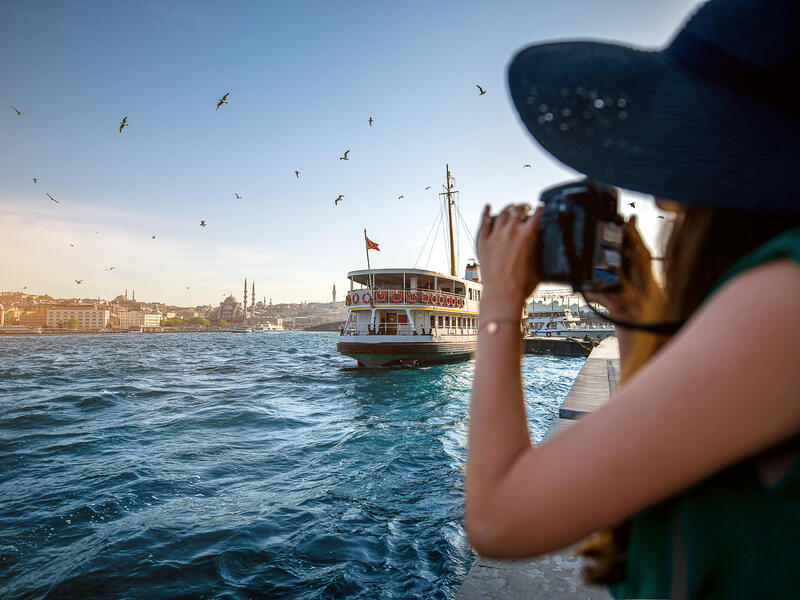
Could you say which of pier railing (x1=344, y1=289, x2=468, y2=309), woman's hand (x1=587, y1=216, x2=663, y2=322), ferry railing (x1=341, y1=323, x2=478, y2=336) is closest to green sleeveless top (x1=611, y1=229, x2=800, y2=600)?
woman's hand (x1=587, y1=216, x2=663, y2=322)

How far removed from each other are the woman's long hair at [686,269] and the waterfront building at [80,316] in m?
158

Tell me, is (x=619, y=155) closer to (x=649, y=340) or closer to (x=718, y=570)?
(x=649, y=340)

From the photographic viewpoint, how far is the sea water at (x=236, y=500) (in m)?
3.74

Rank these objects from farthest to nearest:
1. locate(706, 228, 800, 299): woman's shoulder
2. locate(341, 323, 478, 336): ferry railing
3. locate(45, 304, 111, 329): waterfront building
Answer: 1. locate(45, 304, 111, 329): waterfront building
2. locate(341, 323, 478, 336): ferry railing
3. locate(706, 228, 800, 299): woman's shoulder

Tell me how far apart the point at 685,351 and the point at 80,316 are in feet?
530

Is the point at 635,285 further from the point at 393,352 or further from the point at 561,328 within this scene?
the point at 561,328

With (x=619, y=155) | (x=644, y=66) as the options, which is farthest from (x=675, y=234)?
(x=644, y=66)

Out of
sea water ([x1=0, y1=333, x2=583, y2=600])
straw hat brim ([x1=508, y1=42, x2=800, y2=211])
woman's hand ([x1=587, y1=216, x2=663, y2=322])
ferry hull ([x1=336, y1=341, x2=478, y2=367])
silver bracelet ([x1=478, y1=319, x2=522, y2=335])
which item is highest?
straw hat brim ([x1=508, y1=42, x2=800, y2=211])

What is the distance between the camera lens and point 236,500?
5.38 metres

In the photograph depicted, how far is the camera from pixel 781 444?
1.55ft

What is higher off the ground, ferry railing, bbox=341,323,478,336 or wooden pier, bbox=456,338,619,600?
ferry railing, bbox=341,323,478,336

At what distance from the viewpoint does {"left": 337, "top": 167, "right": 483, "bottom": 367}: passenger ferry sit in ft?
64.3

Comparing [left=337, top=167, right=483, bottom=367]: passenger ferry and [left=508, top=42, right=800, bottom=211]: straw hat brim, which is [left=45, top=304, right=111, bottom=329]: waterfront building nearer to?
[left=337, top=167, right=483, bottom=367]: passenger ferry

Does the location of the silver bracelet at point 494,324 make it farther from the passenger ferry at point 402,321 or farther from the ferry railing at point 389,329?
the ferry railing at point 389,329
